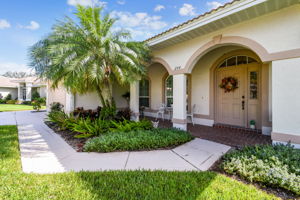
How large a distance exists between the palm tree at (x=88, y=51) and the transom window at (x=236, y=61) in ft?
13.1

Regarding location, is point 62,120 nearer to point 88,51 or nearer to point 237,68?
point 88,51

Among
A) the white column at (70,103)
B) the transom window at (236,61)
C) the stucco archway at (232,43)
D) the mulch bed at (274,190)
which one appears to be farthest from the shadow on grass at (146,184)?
the white column at (70,103)

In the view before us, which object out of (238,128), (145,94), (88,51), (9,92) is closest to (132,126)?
(88,51)

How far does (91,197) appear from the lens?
7.97ft

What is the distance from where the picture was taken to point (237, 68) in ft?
23.3

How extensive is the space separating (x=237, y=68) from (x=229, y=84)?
78 cm

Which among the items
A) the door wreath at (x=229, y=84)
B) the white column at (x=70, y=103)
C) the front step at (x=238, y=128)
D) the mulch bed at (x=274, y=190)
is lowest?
the mulch bed at (x=274, y=190)

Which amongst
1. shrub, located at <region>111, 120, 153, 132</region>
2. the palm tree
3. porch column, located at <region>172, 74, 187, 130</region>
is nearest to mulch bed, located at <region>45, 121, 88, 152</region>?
shrub, located at <region>111, 120, 153, 132</region>

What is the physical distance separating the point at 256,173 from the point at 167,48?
568 cm

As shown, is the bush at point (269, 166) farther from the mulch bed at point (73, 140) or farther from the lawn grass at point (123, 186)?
the mulch bed at point (73, 140)

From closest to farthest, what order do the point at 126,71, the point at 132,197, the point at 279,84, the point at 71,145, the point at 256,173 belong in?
the point at 132,197 < the point at 256,173 < the point at 279,84 < the point at 71,145 < the point at 126,71

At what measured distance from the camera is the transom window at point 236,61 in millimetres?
6798

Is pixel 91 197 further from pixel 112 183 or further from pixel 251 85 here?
pixel 251 85

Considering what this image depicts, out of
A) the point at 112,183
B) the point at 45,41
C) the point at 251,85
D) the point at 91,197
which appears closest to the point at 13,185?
the point at 91,197
